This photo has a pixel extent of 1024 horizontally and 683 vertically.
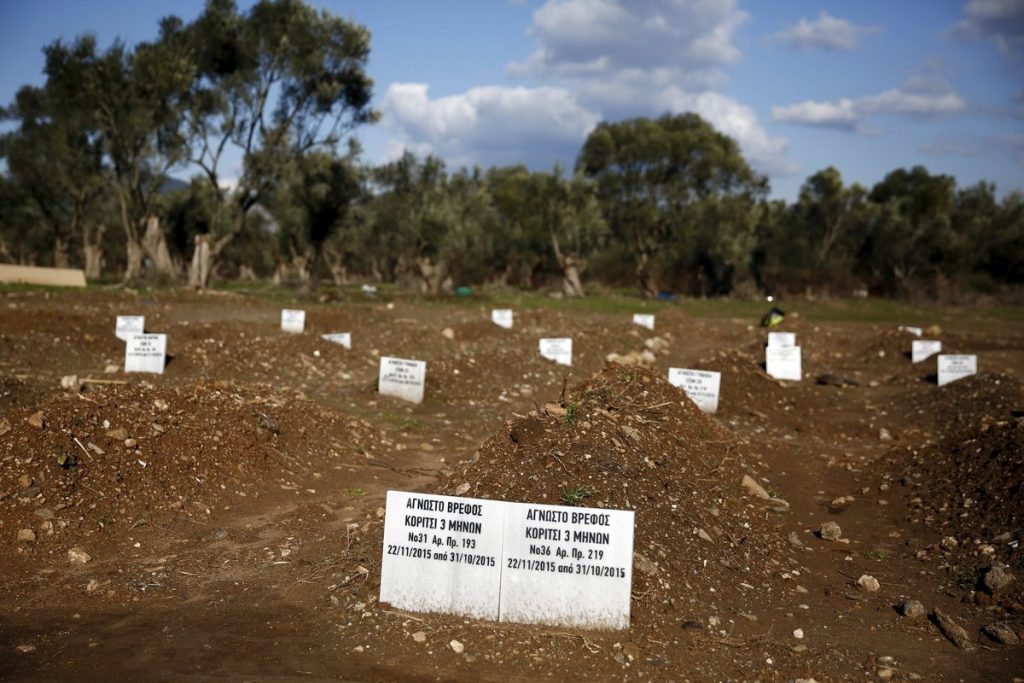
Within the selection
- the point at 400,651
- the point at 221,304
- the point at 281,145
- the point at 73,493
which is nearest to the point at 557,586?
the point at 400,651

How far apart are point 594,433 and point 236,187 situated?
31.7m

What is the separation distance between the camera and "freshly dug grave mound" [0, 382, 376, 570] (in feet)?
24.2

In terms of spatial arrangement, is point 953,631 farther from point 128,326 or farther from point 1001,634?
point 128,326

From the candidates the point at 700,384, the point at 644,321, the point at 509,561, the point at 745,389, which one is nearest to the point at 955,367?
the point at 745,389

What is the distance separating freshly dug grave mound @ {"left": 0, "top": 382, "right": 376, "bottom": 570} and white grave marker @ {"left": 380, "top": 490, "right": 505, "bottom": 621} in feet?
9.46

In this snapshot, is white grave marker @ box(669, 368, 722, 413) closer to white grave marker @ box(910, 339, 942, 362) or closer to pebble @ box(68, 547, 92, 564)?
white grave marker @ box(910, 339, 942, 362)

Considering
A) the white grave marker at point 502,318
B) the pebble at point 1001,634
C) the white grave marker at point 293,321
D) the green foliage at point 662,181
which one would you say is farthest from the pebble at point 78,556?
the green foliage at point 662,181

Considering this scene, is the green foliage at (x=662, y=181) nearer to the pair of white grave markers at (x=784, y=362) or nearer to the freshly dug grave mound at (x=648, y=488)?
the pair of white grave markers at (x=784, y=362)

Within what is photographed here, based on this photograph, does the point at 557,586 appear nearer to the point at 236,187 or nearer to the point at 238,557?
the point at 238,557

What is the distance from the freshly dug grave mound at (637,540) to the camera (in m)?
5.48

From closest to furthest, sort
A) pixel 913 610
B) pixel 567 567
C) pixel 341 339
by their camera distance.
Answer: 1. pixel 567 567
2. pixel 913 610
3. pixel 341 339

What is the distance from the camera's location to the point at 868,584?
6711 millimetres

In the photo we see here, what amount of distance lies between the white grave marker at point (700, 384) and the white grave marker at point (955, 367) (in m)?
5.39

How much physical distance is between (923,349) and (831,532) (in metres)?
13.4
